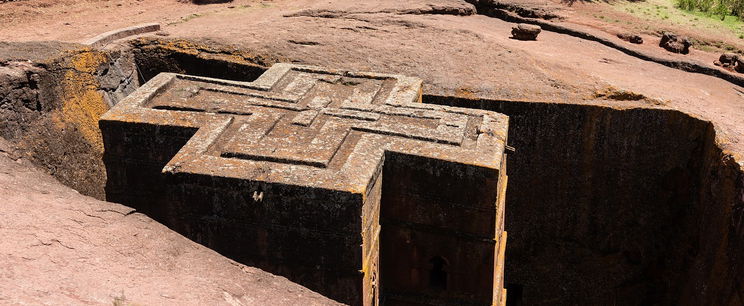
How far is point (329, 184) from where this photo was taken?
4.83 meters

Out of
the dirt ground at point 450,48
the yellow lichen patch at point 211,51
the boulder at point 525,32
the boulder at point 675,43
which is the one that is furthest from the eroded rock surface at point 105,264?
the boulder at point 675,43

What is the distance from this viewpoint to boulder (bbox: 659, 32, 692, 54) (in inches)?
433

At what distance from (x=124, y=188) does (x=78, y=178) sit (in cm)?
174

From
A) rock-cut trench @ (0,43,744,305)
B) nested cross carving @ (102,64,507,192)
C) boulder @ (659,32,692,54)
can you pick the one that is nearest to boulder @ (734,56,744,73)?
boulder @ (659,32,692,54)

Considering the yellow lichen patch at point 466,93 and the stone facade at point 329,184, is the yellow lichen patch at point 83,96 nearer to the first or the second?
the stone facade at point 329,184

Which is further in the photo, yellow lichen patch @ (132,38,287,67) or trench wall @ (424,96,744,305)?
yellow lichen patch @ (132,38,287,67)

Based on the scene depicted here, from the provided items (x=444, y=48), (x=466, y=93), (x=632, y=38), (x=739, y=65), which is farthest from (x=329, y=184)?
(x=632, y=38)

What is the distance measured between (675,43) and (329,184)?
857 centimetres

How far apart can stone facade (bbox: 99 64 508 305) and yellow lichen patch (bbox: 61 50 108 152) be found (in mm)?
1600

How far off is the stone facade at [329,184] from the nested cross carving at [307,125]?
16 millimetres

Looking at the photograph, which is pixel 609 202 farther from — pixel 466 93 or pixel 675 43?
pixel 675 43

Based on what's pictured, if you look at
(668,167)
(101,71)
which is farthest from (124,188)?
(668,167)

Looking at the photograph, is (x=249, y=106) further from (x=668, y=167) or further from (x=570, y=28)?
(x=570, y=28)

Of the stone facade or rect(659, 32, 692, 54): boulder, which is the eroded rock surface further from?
rect(659, 32, 692, 54): boulder
